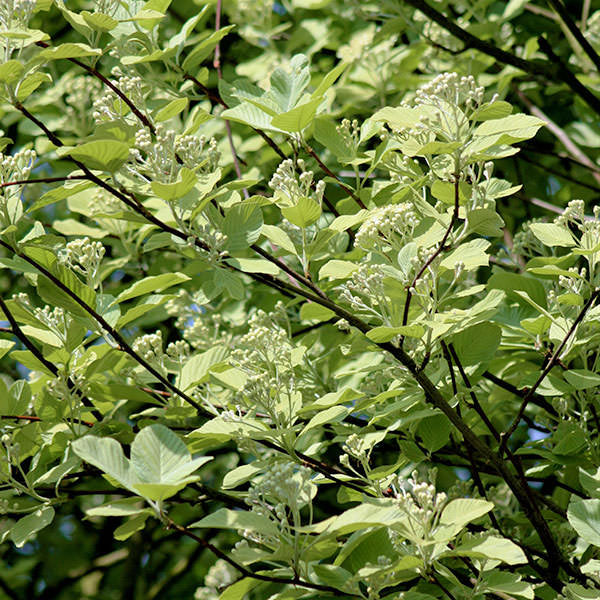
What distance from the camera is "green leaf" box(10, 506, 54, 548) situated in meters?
1.75

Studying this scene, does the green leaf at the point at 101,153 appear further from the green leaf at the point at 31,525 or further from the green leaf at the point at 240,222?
the green leaf at the point at 31,525

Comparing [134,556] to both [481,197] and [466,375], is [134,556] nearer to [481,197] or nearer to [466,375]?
[466,375]

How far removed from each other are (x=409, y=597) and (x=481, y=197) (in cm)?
80

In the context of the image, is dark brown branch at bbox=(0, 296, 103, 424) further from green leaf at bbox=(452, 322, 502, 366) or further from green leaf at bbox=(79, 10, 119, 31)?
green leaf at bbox=(452, 322, 502, 366)

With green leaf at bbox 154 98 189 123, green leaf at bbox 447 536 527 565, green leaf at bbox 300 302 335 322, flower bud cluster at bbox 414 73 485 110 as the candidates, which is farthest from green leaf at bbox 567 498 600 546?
green leaf at bbox 154 98 189 123

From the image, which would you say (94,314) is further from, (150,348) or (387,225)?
(387,225)

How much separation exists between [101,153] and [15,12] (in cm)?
43

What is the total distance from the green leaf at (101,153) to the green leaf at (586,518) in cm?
108

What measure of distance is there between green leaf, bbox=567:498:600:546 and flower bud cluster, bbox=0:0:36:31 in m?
1.46

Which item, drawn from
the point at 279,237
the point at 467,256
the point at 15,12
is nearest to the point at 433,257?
the point at 467,256

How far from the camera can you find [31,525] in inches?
70.4

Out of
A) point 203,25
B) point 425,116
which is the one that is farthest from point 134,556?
point 425,116

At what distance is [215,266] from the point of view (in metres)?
1.80

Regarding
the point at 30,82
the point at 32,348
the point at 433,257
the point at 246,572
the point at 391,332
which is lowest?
the point at 246,572
